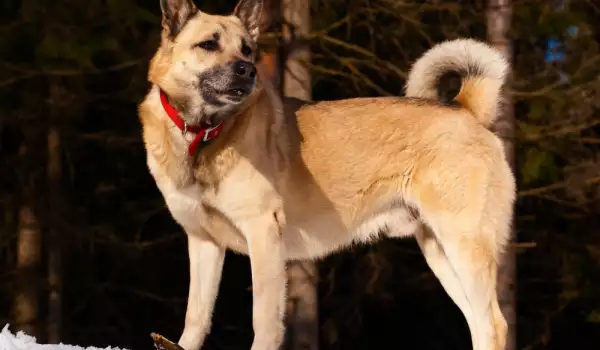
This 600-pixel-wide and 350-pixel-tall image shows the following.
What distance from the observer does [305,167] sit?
195 inches

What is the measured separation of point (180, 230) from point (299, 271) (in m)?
3.73

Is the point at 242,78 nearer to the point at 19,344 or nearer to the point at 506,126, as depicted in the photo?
the point at 19,344

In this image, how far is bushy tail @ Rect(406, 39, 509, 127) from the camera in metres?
5.16

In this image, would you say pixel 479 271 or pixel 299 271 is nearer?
pixel 479 271

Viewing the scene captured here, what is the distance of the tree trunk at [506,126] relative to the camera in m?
6.38

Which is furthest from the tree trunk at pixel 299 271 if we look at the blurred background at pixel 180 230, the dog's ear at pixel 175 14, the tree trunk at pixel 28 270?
the tree trunk at pixel 28 270

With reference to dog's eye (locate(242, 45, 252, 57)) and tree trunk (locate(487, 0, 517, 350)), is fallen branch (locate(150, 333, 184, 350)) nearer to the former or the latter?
dog's eye (locate(242, 45, 252, 57))

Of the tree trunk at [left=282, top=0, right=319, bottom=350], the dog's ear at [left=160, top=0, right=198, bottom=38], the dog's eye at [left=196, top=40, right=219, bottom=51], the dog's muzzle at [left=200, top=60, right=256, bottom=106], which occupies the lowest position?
the tree trunk at [left=282, top=0, right=319, bottom=350]

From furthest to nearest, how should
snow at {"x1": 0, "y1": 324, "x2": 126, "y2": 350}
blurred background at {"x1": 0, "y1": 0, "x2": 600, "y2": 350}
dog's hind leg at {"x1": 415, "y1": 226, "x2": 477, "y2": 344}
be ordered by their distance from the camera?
blurred background at {"x1": 0, "y1": 0, "x2": 600, "y2": 350}
dog's hind leg at {"x1": 415, "y1": 226, "x2": 477, "y2": 344}
snow at {"x1": 0, "y1": 324, "x2": 126, "y2": 350}

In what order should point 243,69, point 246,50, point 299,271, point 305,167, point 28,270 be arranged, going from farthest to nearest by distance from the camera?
point 28,270, point 299,271, point 305,167, point 246,50, point 243,69

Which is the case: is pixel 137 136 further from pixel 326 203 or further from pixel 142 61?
pixel 326 203

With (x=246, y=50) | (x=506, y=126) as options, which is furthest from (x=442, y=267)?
(x=246, y=50)

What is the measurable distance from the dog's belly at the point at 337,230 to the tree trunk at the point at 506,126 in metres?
1.52

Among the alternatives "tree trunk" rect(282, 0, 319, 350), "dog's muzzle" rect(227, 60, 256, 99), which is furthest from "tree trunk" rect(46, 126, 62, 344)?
"dog's muzzle" rect(227, 60, 256, 99)
